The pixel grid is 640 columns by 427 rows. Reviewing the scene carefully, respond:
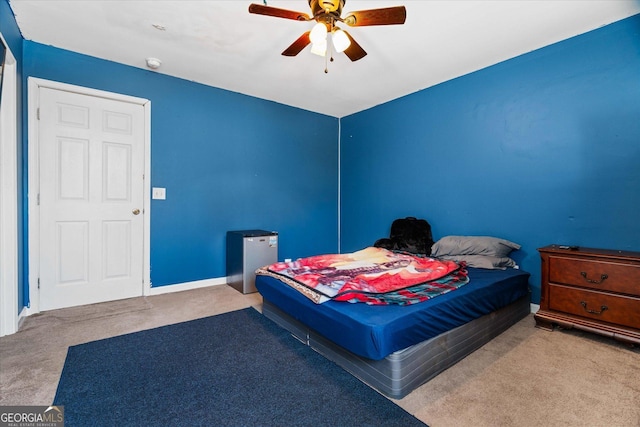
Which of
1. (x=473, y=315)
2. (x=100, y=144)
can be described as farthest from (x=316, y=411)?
(x=100, y=144)

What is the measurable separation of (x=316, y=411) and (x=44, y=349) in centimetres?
208

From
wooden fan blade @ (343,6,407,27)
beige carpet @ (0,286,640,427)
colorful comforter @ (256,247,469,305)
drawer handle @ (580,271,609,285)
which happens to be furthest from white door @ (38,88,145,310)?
drawer handle @ (580,271,609,285)

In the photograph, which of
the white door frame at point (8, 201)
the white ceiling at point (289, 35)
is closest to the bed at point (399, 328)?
the white door frame at point (8, 201)

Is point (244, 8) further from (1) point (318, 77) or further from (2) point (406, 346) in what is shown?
(2) point (406, 346)

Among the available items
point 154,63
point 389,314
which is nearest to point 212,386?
point 389,314

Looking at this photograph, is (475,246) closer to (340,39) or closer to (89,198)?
(340,39)

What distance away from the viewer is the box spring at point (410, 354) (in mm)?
1640

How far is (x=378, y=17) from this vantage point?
6.30 ft

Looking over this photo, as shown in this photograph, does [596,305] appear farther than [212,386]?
Yes

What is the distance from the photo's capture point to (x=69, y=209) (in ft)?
9.83

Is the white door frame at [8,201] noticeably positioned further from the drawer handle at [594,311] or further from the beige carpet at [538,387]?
the drawer handle at [594,311]

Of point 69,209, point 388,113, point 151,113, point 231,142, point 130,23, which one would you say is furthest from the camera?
point 388,113

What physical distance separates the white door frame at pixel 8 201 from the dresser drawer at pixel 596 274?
14.5 ft

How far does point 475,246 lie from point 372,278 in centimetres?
143
